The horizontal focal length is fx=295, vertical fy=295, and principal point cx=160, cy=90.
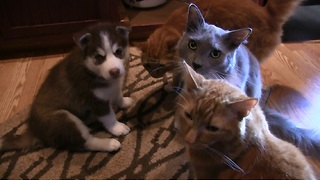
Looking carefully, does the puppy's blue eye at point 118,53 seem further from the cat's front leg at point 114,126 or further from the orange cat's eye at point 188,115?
the orange cat's eye at point 188,115

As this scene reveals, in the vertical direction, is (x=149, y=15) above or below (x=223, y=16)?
below

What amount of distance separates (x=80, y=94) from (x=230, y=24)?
824 millimetres

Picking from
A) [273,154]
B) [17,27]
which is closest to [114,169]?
[273,154]

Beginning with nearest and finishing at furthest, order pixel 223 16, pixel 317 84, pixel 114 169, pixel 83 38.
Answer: pixel 83 38
pixel 114 169
pixel 223 16
pixel 317 84

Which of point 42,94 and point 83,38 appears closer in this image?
point 83,38

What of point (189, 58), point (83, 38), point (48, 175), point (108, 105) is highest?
point (83, 38)

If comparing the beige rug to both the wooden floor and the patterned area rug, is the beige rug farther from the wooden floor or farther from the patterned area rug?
the wooden floor

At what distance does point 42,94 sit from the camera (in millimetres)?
1344

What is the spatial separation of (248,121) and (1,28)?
5.79 feet

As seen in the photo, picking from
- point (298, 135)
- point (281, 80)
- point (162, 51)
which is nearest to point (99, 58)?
point (162, 51)

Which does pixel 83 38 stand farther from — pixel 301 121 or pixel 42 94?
pixel 301 121

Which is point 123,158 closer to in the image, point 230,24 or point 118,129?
point 118,129

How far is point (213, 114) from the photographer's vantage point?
863 mm

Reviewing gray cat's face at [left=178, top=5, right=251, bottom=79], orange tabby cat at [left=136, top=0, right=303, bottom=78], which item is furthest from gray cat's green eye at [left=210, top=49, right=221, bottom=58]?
orange tabby cat at [left=136, top=0, right=303, bottom=78]
